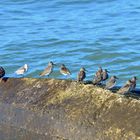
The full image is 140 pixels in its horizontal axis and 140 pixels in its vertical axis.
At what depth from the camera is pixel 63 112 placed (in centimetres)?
Result: 1222

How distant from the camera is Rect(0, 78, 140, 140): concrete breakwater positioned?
11359mm

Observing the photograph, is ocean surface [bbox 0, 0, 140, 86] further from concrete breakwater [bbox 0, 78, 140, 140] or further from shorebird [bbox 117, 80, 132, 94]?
concrete breakwater [bbox 0, 78, 140, 140]

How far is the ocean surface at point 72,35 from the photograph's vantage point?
26039 millimetres

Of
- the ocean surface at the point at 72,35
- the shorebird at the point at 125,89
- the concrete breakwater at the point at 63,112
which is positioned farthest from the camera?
the ocean surface at the point at 72,35

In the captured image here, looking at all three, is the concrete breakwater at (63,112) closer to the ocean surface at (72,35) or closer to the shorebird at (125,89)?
the shorebird at (125,89)

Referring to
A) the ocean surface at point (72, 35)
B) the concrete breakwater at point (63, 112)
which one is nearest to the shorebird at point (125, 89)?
the concrete breakwater at point (63, 112)

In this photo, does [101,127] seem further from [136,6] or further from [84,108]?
[136,6]

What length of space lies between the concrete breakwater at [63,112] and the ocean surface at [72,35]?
Result: 9163 millimetres

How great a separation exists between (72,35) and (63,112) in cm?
1974

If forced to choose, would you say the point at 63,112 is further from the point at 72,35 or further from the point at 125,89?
the point at 72,35

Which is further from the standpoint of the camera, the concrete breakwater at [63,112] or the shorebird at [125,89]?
the shorebird at [125,89]

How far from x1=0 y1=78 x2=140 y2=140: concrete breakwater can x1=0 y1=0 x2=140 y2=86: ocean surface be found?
9163 millimetres

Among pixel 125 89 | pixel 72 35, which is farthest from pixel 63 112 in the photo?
pixel 72 35

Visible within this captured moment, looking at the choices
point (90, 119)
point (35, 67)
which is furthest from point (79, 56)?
point (90, 119)
